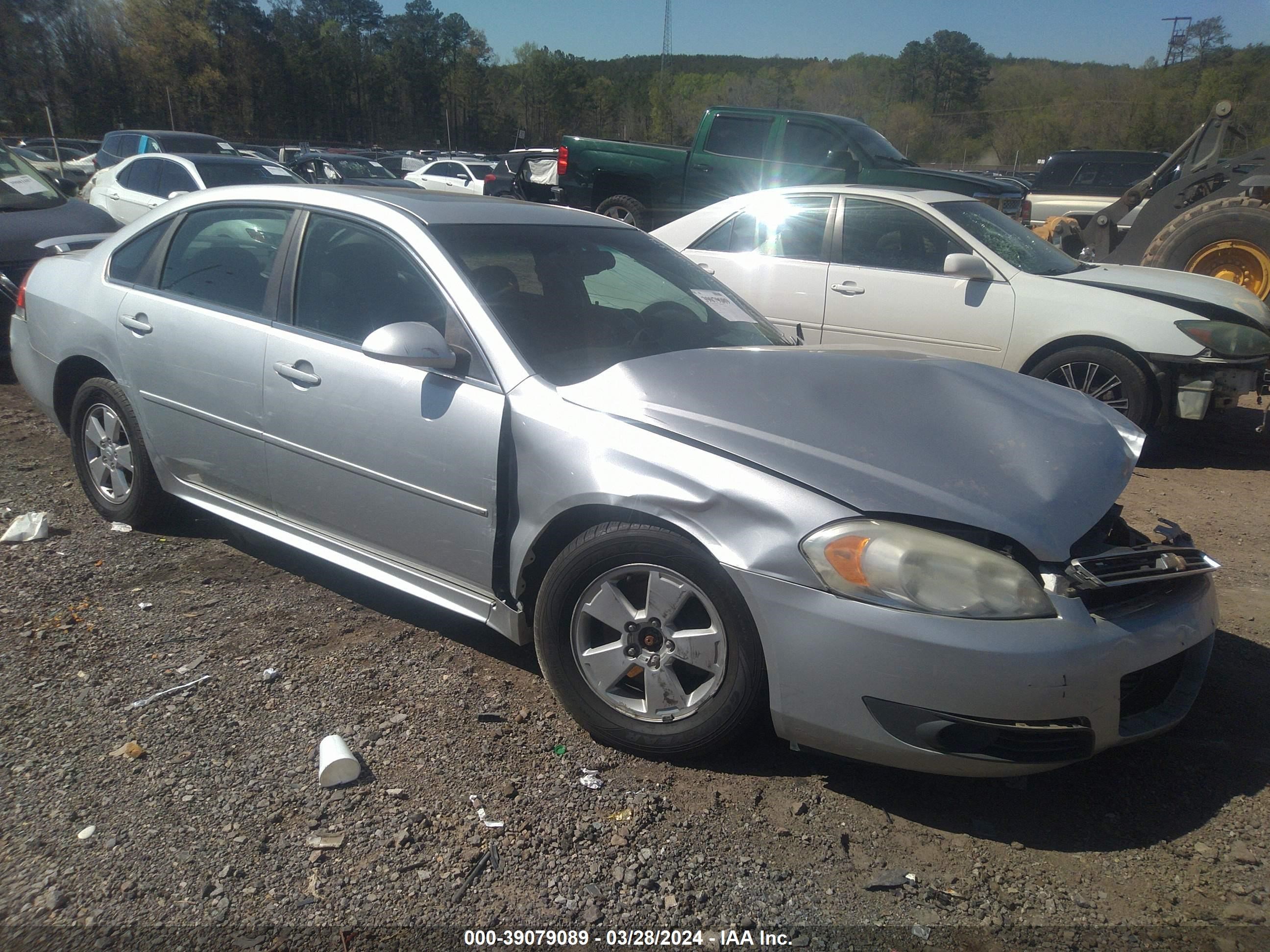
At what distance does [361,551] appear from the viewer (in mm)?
3359

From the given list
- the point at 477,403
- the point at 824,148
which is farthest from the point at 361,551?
the point at 824,148

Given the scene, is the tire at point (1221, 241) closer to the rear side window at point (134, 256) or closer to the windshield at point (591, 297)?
the windshield at point (591, 297)

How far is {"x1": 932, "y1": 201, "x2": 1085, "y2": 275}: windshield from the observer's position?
6.19 m

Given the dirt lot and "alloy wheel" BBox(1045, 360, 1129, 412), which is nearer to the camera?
the dirt lot

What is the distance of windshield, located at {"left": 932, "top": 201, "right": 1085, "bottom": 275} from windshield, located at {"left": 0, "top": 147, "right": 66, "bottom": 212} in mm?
7490

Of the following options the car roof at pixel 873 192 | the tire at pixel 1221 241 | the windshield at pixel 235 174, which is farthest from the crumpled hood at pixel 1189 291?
the windshield at pixel 235 174

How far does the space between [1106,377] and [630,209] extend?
7.99 metres

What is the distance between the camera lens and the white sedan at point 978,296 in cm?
572

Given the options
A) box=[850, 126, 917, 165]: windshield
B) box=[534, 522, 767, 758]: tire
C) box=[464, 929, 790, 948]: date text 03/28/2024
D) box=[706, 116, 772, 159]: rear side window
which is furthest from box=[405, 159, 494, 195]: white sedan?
box=[464, 929, 790, 948]: date text 03/28/2024

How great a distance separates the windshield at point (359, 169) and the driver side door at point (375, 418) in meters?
19.3

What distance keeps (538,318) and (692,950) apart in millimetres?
2030

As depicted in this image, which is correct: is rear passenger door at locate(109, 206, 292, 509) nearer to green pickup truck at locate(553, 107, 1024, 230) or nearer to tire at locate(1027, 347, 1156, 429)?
tire at locate(1027, 347, 1156, 429)

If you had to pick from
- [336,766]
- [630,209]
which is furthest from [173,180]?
[336,766]

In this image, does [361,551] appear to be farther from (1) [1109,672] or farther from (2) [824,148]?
(2) [824,148]
